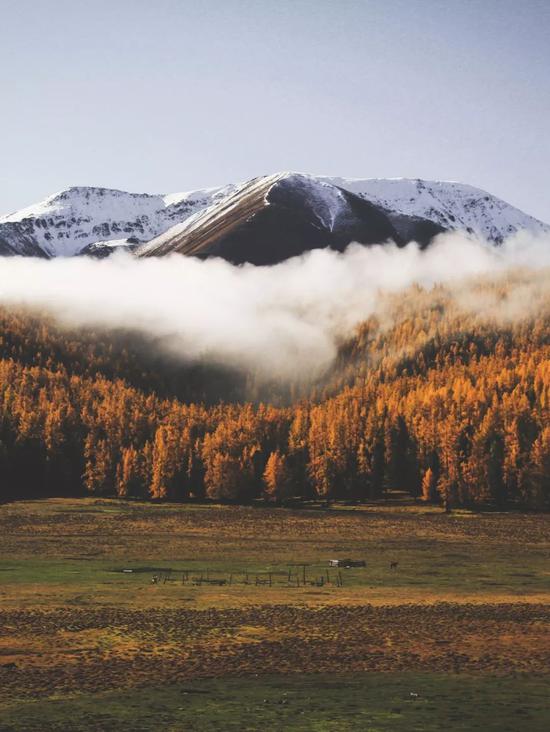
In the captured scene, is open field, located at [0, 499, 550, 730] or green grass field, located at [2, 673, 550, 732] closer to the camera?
green grass field, located at [2, 673, 550, 732]

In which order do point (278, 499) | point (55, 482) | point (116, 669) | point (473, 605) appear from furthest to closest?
point (55, 482) → point (278, 499) → point (473, 605) → point (116, 669)

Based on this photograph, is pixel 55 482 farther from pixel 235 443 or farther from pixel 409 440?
pixel 409 440

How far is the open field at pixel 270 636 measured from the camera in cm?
3416

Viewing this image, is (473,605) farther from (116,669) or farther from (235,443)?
(235,443)

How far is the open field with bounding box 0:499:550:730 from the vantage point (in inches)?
1345

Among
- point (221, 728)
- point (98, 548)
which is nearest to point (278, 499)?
point (98, 548)

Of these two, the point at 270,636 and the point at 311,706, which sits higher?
the point at 270,636

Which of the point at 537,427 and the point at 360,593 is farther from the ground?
the point at 537,427

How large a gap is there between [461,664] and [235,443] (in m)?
145

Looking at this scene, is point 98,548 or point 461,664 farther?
point 98,548

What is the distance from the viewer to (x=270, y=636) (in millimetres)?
48281

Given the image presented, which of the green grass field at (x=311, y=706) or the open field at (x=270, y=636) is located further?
the open field at (x=270, y=636)

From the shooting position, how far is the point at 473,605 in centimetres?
5891

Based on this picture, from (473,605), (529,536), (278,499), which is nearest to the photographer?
(473,605)
